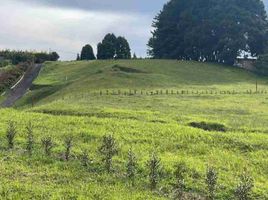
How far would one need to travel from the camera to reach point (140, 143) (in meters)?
23.0

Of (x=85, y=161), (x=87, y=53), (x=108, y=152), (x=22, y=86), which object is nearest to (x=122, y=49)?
(x=87, y=53)

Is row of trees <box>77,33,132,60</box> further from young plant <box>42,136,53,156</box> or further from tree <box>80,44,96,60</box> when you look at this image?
young plant <box>42,136,53,156</box>

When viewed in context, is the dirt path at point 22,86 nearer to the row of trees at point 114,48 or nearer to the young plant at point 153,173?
the row of trees at point 114,48

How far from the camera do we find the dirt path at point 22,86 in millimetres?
55444

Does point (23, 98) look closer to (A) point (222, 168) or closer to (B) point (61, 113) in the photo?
(B) point (61, 113)

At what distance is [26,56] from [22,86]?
26337 millimetres

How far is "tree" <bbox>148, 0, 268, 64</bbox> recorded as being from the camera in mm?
81188

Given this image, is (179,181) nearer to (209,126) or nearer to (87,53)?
(209,126)

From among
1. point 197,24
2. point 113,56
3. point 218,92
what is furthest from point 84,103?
point 113,56

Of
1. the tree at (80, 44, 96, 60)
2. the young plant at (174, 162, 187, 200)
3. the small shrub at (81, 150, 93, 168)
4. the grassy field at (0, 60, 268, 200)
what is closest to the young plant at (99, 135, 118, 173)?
the grassy field at (0, 60, 268, 200)

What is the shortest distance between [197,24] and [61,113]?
183 feet

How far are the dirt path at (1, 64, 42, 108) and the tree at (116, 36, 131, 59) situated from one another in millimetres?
17549

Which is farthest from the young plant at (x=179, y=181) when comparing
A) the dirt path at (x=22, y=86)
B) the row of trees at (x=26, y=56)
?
the row of trees at (x=26, y=56)

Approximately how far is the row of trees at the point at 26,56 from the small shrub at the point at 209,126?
214 ft
